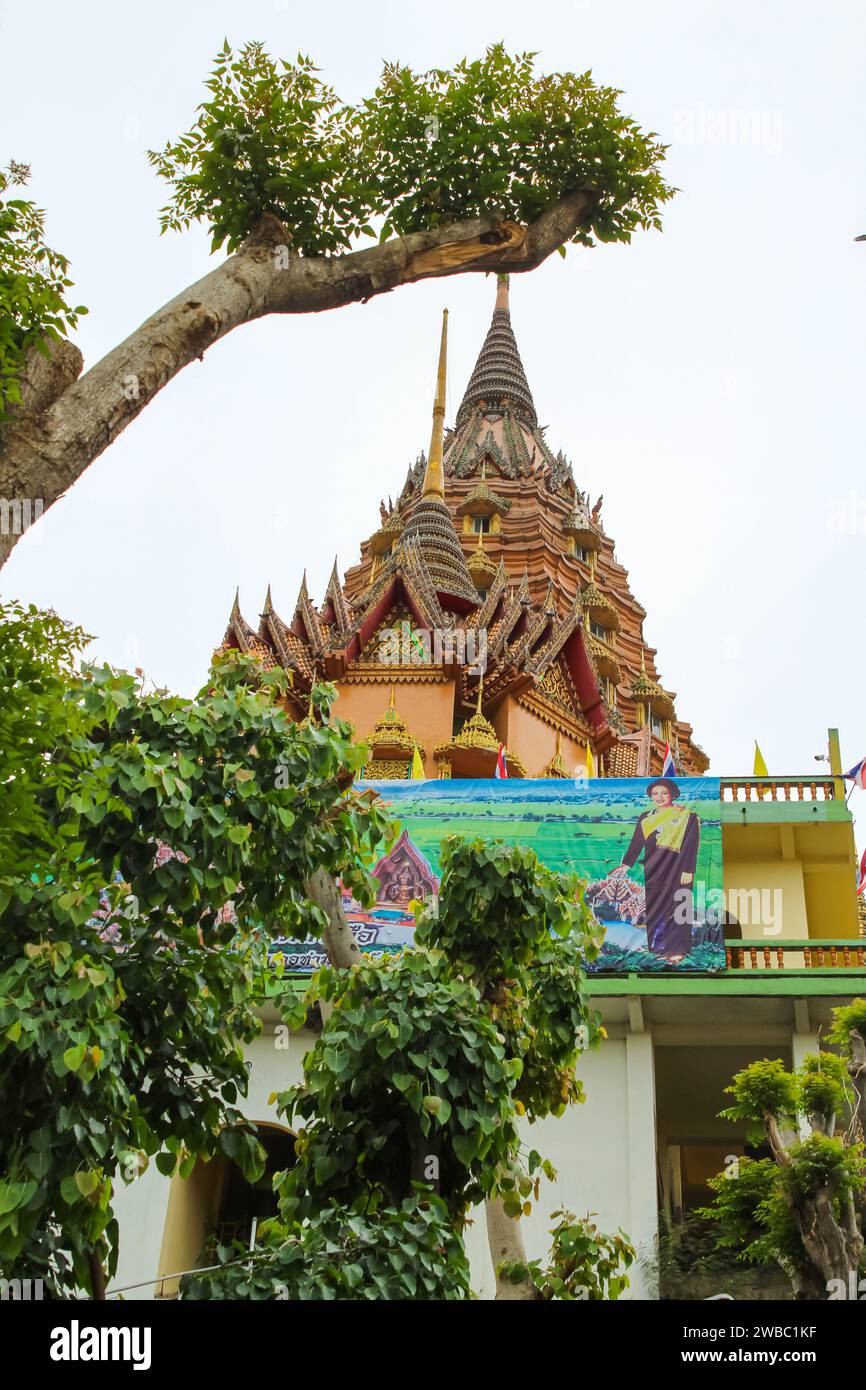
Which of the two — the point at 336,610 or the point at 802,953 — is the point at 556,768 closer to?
the point at 336,610

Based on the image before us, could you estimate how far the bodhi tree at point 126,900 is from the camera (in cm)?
697

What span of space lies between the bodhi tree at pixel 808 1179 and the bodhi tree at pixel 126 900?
12.9 ft

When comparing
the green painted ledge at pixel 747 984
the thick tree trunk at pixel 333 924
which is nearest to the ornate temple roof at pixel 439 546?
the green painted ledge at pixel 747 984

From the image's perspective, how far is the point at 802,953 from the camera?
1747 centimetres

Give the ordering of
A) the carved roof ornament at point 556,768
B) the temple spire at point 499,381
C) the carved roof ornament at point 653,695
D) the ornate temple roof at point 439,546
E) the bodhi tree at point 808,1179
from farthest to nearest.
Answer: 1. the temple spire at point 499,381
2. the carved roof ornament at point 653,695
3. the ornate temple roof at point 439,546
4. the carved roof ornament at point 556,768
5. the bodhi tree at point 808,1179

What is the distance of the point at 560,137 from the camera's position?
1101 cm

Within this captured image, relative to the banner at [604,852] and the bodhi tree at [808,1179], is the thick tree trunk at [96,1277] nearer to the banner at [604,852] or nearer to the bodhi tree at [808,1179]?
the bodhi tree at [808,1179]

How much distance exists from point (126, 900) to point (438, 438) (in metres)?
29.7

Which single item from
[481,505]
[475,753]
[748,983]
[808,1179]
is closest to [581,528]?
[481,505]

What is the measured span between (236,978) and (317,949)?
Answer: 9458 mm

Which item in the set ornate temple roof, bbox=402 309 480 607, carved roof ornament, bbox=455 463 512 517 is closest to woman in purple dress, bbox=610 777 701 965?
ornate temple roof, bbox=402 309 480 607
